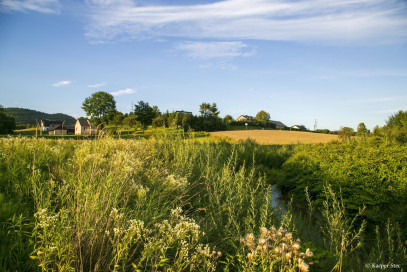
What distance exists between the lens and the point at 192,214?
3428 millimetres

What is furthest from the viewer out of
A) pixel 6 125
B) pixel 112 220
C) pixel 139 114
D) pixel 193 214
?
pixel 139 114

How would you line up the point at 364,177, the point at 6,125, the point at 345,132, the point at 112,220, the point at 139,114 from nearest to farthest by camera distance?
1. the point at 112,220
2. the point at 364,177
3. the point at 345,132
4. the point at 6,125
5. the point at 139,114

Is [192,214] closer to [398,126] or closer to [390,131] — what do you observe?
[390,131]

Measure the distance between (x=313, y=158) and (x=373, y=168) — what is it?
5.06 ft

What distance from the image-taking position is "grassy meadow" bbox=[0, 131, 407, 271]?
6.52ft

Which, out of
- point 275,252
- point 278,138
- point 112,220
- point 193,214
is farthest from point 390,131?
point 278,138

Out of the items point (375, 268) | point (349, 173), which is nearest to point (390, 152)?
point (349, 173)

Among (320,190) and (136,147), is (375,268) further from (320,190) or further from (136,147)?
(136,147)

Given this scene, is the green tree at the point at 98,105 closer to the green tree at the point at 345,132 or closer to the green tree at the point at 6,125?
the green tree at the point at 6,125

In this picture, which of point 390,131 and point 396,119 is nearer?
point 390,131

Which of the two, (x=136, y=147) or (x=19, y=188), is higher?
(x=136, y=147)

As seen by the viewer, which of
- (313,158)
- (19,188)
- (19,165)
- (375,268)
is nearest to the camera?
(375,268)

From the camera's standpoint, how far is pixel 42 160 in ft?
15.4

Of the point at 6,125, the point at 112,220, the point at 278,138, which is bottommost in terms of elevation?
the point at 112,220
